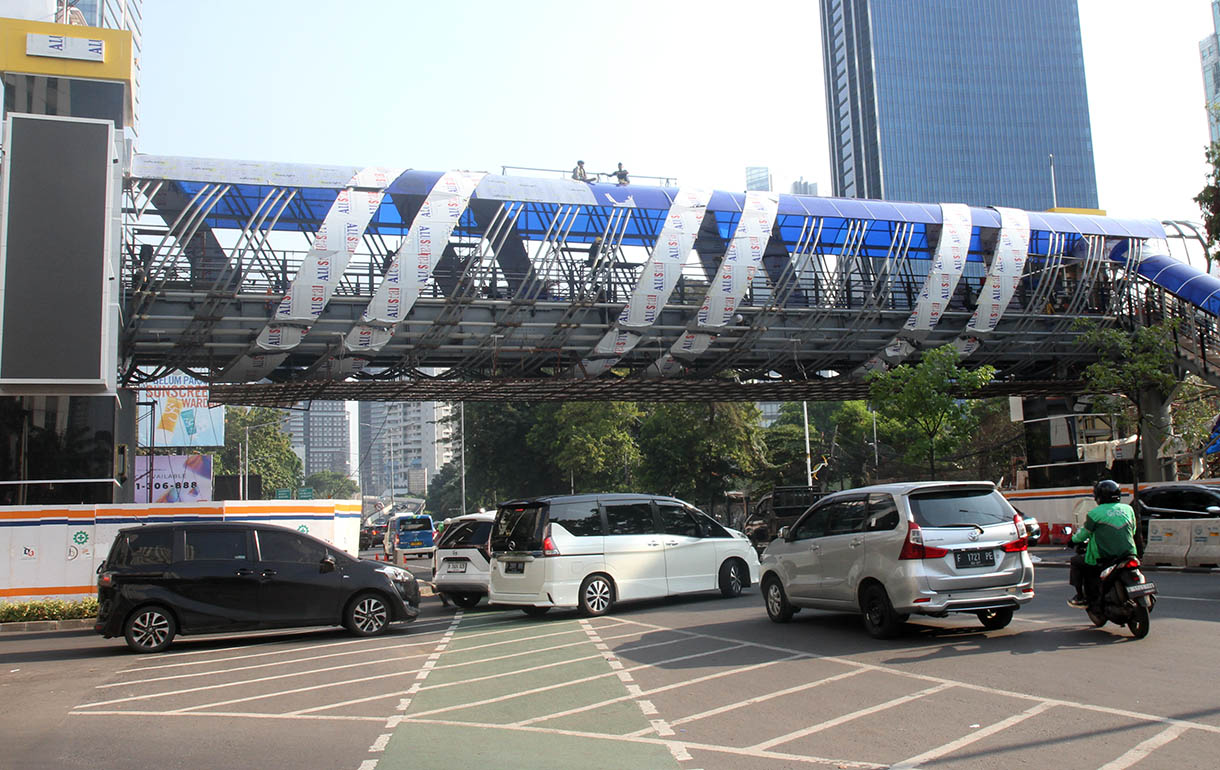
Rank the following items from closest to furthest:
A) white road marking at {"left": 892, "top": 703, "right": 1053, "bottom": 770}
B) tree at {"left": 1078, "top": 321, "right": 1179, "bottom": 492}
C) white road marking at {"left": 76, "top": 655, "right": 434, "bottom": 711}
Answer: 1. white road marking at {"left": 892, "top": 703, "right": 1053, "bottom": 770}
2. white road marking at {"left": 76, "top": 655, "right": 434, "bottom": 711}
3. tree at {"left": 1078, "top": 321, "right": 1179, "bottom": 492}

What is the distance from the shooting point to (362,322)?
2509cm

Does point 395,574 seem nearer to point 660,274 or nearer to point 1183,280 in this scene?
point 660,274

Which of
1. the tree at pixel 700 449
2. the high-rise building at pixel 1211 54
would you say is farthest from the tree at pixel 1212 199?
the high-rise building at pixel 1211 54

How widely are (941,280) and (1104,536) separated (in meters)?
20.1

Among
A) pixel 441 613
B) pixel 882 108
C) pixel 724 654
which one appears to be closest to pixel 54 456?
pixel 441 613

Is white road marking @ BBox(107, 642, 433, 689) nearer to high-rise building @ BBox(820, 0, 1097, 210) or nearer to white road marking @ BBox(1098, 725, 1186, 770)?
white road marking @ BBox(1098, 725, 1186, 770)

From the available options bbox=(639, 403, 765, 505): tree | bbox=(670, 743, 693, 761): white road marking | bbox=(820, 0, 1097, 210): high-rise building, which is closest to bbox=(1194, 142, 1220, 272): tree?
bbox=(670, 743, 693, 761): white road marking

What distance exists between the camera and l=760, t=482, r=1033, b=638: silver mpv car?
33.4 ft

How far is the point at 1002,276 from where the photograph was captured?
2998cm

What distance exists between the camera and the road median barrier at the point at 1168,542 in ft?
58.7

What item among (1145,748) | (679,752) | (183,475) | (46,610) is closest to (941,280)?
(46,610)

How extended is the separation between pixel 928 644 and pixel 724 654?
2.10 meters

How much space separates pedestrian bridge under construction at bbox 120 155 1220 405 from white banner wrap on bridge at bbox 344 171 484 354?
49mm

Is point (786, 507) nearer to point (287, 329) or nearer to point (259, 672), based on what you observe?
point (287, 329)
